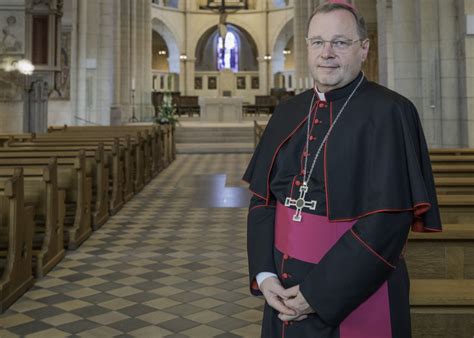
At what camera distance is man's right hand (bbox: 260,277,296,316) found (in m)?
1.95

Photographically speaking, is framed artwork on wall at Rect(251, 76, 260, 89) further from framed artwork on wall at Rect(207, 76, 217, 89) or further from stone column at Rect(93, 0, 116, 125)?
stone column at Rect(93, 0, 116, 125)

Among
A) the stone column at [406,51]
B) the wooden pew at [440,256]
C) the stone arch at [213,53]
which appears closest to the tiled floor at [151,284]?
the wooden pew at [440,256]

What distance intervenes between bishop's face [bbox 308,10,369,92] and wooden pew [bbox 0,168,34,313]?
3.59 meters

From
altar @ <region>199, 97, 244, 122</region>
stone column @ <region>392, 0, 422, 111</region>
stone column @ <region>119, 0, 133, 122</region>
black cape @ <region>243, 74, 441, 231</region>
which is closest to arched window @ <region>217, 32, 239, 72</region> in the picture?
altar @ <region>199, 97, 244, 122</region>

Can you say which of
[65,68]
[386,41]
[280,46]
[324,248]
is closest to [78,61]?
[65,68]

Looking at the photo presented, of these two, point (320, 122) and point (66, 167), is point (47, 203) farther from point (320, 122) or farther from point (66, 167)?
point (320, 122)

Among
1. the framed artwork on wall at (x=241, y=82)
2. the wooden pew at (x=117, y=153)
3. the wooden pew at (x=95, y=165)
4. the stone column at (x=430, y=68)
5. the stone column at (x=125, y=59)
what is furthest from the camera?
the framed artwork on wall at (x=241, y=82)

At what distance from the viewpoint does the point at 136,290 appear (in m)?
5.24

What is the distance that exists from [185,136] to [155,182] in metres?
9.65

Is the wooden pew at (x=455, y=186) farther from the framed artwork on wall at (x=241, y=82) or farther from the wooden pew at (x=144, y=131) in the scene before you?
the framed artwork on wall at (x=241, y=82)

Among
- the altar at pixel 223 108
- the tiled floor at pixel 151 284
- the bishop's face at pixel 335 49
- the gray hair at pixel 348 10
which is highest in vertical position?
the altar at pixel 223 108

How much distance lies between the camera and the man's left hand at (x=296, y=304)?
6.23 feet

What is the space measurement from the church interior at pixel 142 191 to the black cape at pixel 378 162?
1010 millimetres

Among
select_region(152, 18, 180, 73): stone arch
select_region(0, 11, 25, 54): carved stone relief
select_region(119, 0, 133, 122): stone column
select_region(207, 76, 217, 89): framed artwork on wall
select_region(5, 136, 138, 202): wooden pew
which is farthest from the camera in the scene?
select_region(207, 76, 217, 89): framed artwork on wall
